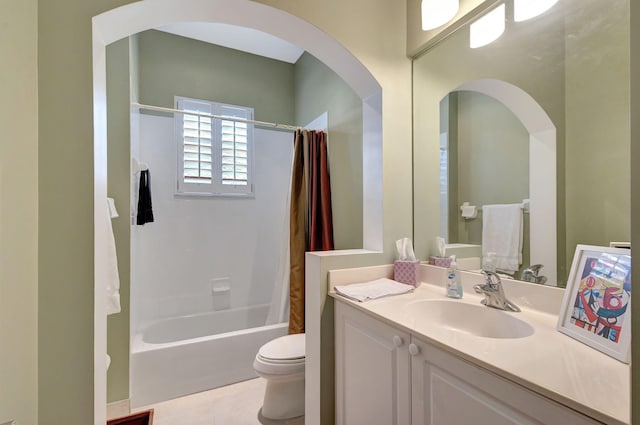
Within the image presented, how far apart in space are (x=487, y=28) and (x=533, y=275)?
117 centimetres

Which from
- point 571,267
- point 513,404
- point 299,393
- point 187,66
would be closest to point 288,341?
point 299,393

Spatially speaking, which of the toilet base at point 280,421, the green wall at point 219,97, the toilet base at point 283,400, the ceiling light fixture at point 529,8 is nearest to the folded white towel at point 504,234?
the ceiling light fixture at point 529,8

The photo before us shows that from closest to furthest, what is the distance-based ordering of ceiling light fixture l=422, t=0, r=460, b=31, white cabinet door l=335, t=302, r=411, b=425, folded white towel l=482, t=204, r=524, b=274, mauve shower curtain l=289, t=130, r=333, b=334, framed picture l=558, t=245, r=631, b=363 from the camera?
framed picture l=558, t=245, r=631, b=363 < white cabinet door l=335, t=302, r=411, b=425 < folded white towel l=482, t=204, r=524, b=274 < ceiling light fixture l=422, t=0, r=460, b=31 < mauve shower curtain l=289, t=130, r=333, b=334

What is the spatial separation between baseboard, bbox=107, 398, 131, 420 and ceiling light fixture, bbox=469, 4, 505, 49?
2902 millimetres

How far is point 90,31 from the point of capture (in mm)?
1054

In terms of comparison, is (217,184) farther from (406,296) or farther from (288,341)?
(406,296)

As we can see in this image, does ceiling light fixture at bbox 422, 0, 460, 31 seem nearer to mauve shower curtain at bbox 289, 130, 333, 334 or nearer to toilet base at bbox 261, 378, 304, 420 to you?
mauve shower curtain at bbox 289, 130, 333, 334

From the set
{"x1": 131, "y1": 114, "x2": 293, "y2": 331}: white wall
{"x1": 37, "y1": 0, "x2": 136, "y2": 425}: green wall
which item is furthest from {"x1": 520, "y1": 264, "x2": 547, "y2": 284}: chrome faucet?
{"x1": 131, "y1": 114, "x2": 293, "y2": 331}: white wall

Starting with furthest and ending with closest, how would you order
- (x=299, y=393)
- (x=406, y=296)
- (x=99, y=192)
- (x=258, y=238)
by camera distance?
1. (x=258, y=238)
2. (x=299, y=393)
3. (x=406, y=296)
4. (x=99, y=192)

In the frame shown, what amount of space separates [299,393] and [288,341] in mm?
322

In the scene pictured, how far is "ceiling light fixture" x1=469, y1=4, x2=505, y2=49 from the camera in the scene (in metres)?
1.33

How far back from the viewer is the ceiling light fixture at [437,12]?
148cm

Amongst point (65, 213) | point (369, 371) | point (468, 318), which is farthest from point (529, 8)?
point (65, 213)

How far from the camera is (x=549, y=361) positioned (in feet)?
2.54
